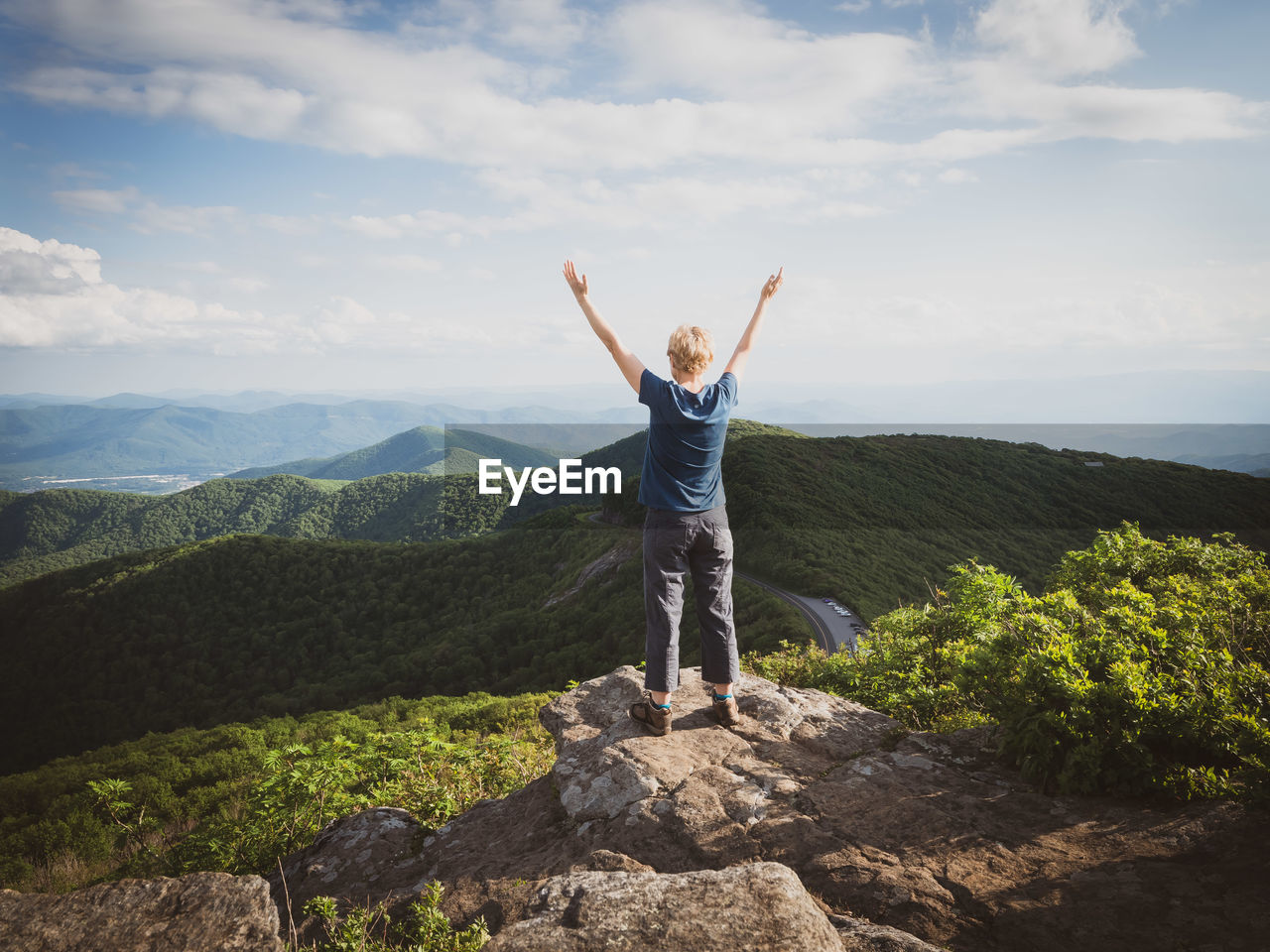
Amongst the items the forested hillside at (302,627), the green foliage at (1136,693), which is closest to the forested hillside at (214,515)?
the forested hillside at (302,627)

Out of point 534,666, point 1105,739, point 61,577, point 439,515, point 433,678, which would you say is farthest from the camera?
point 439,515

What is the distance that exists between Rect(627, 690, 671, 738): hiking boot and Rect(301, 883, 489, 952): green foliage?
78.0 inches

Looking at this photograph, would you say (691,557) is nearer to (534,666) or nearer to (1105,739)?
(1105,739)

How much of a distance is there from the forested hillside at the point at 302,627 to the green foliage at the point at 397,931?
104ft

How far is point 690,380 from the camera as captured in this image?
15.0 ft

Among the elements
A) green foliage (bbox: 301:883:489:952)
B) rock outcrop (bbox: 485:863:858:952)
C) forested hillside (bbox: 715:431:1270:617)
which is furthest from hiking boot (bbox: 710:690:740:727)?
forested hillside (bbox: 715:431:1270:617)

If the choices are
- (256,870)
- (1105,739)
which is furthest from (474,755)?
(1105,739)

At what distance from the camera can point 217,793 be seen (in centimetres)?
1648

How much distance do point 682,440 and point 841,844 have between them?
2.80 meters

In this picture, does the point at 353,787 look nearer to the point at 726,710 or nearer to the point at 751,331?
the point at 726,710

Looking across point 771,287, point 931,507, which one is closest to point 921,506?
point 931,507

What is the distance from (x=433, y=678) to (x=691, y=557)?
45.9 meters

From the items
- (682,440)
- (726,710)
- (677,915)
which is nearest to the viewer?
(677,915)

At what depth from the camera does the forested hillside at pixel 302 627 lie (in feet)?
147
